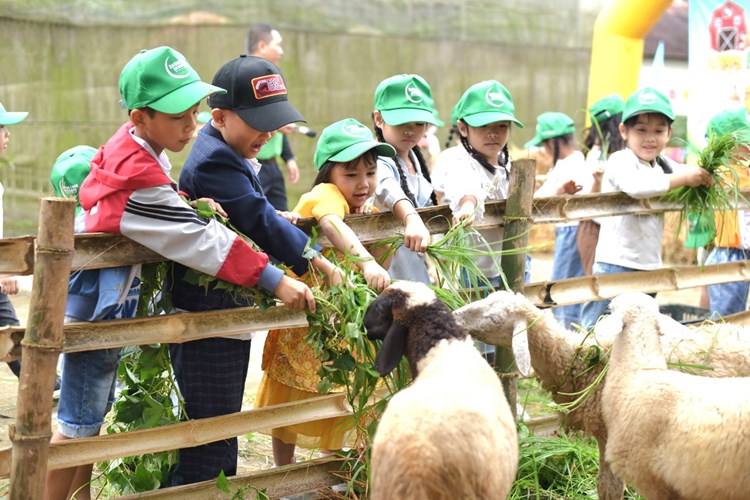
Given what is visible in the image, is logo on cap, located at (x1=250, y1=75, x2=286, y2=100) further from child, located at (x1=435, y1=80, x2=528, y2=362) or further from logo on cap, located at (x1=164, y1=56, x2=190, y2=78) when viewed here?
child, located at (x1=435, y1=80, x2=528, y2=362)

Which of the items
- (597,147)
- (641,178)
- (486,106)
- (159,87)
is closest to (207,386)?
(159,87)

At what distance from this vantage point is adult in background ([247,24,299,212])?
26.9 feet

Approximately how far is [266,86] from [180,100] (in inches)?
18.0

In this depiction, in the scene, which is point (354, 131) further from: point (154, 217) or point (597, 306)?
point (597, 306)

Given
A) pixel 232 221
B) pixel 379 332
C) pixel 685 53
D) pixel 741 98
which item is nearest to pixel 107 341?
pixel 232 221

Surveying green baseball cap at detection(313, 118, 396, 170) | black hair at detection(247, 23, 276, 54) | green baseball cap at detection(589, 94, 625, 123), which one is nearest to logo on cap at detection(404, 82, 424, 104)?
green baseball cap at detection(313, 118, 396, 170)

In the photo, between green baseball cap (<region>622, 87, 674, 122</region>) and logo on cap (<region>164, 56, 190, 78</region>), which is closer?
logo on cap (<region>164, 56, 190, 78</region>)

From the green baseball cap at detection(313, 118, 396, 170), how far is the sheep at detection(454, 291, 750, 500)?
863 mm

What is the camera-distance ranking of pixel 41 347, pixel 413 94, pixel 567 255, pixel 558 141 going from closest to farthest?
pixel 41 347 → pixel 413 94 → pixel 567 255 → pixel 558 141

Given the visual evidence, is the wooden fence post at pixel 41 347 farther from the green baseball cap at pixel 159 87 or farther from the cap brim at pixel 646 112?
the cap brim at pixel 646 112

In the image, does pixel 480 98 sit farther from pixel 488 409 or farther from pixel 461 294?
pixel 488 409

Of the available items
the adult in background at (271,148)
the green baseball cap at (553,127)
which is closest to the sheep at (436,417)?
the green baseball cap at (553,127)

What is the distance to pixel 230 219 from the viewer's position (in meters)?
3.62

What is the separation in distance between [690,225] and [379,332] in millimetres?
3157
